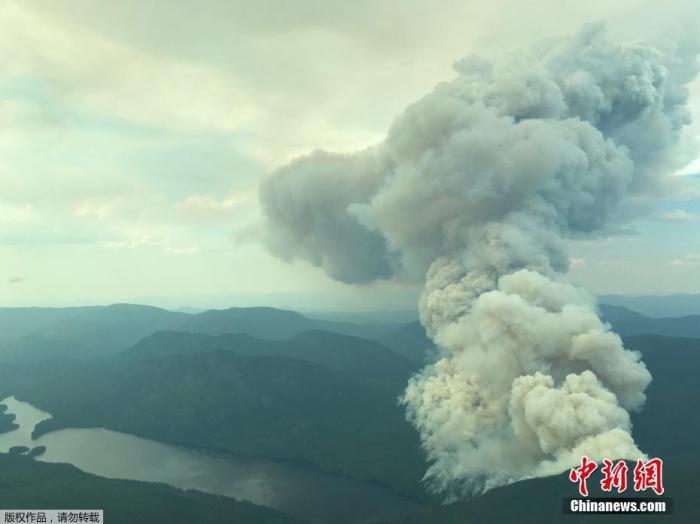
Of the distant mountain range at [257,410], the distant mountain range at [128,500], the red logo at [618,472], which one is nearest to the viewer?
the red logo at [618,472]

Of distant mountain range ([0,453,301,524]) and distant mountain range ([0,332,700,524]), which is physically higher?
distant mountain range ([0,332,700,524])

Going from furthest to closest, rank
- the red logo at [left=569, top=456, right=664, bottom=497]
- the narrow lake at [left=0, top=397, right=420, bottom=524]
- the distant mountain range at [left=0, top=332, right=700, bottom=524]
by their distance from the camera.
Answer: the distant mountain range at [left=0, top=332, right=700, bottom=524] < the narrow lake at [left=0, top=397, right=420, bottom=524] < the red logo at [left=569, top=456, right=664, bottom=497]

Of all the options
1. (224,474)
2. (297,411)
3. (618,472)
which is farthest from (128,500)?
(618,472)

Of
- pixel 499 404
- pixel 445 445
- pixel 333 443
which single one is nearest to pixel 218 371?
pixel 333 443

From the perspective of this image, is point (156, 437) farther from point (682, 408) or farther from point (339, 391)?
point (682, 408)

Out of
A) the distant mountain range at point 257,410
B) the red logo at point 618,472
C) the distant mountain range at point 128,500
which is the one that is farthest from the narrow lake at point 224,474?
the red logo at point 618,472

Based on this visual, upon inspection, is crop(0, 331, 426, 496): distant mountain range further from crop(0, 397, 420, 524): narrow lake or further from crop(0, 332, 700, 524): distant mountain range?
crop(0, 397, 420, 524): narrow lake

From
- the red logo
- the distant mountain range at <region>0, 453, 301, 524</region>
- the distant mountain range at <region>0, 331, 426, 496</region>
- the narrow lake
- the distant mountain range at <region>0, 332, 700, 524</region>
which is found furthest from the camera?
the distant mountain range at <region>0, 331, 426, 496</region>

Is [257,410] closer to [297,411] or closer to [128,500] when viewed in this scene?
[297,411]

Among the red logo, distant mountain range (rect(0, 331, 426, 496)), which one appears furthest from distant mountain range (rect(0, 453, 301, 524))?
the red logo

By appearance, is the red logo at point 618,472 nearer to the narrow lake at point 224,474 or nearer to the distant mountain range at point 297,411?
the narrow lake at point 224,474
